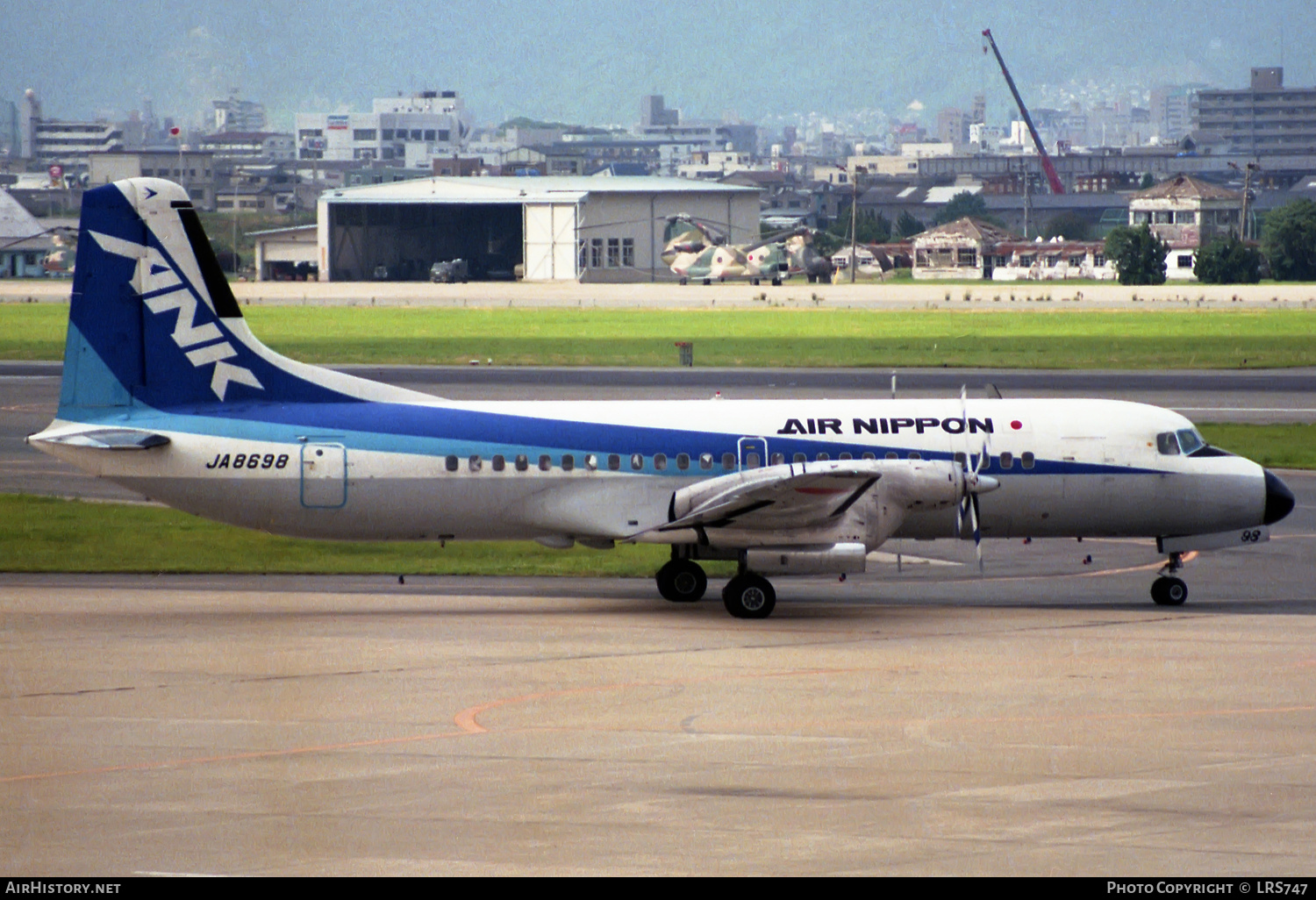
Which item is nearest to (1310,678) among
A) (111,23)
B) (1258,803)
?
(1258,803)

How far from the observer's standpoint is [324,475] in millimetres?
26156

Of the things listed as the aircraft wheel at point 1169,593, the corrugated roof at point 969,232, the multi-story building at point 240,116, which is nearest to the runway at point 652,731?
the aircraft wheel at point 1169,593

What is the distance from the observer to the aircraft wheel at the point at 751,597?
25.5 meters

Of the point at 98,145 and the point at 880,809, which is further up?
the point at 98,145

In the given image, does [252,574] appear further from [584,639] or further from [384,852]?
[384,852]

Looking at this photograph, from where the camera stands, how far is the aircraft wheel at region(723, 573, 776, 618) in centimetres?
2555

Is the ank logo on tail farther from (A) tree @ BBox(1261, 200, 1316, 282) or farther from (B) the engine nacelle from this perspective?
(A) tree @ BBox(1261, 200, 1316, 282)

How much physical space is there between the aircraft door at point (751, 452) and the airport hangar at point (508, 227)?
5023 inches

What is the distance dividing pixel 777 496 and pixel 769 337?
65.7 meters

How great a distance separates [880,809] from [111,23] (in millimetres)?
32025

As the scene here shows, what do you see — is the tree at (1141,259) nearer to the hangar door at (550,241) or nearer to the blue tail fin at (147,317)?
the hangar door at (550,241)

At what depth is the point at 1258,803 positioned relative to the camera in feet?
47.0

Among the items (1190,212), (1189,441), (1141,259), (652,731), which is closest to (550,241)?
(1141,259)

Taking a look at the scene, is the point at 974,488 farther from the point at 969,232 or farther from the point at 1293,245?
the point at 969,232
